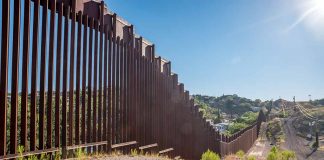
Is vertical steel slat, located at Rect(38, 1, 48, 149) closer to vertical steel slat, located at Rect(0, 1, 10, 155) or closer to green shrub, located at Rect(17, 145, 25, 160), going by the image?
green shrub, located at Rect(17, 145, 25, 160)

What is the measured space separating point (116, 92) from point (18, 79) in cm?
352

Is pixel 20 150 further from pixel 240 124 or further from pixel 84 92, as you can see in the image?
pixel 240 124

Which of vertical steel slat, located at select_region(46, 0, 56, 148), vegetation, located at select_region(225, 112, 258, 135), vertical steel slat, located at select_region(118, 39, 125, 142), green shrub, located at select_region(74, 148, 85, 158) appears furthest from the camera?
vegetation, located at select_region(225, 112, 258, 135)

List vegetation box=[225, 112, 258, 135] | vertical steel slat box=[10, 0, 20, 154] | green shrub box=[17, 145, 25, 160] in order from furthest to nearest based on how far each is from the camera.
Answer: vegetation box=[225, 112, 258, 135] → green shrub box=[17, 145, 25, 160] → vertical steel slat box=[10, 0, 20, 154]

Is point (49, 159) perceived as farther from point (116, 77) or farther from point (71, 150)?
point (116, 77)

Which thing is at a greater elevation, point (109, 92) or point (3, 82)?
point (3, 82)

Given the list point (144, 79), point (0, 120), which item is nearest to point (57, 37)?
point (0, 120)

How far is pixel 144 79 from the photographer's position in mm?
10680

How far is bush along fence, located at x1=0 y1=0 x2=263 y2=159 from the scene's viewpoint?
5.45 m

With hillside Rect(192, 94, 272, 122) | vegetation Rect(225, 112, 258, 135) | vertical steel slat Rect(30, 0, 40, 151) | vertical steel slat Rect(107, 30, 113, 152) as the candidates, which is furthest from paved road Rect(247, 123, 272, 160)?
hillside Rect(192, 94, 272, 122)

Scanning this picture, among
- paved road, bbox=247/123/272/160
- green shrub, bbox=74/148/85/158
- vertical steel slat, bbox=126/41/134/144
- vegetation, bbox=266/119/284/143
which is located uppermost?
vertical steel slat, bbox=126/41/134/144

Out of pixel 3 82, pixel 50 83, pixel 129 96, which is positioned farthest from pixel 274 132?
pixel 3 82

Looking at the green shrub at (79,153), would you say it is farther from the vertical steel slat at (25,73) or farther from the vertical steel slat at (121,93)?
the vertical steel slat at (121,93)

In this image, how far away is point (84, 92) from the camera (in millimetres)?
7184
